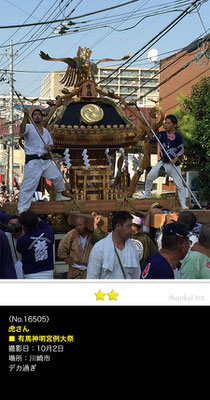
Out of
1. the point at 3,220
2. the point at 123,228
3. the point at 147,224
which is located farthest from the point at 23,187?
the point at 123,228

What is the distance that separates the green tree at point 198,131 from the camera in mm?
10359

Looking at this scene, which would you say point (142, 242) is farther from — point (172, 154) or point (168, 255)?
point (172, 154)

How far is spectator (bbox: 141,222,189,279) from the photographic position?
276cm

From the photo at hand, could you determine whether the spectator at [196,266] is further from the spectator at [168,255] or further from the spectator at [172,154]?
the spectator at [172,154]

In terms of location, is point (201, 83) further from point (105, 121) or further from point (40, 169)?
point (40, 169)

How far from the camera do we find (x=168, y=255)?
2842 millimetres

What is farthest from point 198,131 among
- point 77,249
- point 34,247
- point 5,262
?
point 5,262

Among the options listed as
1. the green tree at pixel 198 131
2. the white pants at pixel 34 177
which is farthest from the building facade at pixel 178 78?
the white pants at pixel 34 177

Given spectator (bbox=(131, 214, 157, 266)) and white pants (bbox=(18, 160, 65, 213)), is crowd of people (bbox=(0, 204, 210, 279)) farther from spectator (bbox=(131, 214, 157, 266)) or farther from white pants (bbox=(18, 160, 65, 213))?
white pants (bbox=(18, 160, 65, 213))

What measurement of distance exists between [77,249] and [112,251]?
1.38 meters

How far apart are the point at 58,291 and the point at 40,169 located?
9.10 feet

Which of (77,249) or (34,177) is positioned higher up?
(34,177)

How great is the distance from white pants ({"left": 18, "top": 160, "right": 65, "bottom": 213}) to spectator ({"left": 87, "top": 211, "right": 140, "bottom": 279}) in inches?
86.5
